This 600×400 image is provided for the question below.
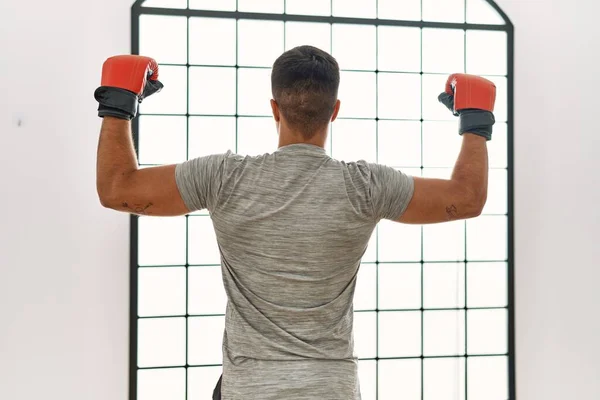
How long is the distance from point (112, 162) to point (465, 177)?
2.85ft

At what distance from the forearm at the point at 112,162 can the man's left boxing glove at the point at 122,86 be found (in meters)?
0.04

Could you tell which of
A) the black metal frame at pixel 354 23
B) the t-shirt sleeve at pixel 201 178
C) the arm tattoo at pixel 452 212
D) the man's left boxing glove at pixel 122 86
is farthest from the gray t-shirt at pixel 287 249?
the black metal frame at pixel 354 23

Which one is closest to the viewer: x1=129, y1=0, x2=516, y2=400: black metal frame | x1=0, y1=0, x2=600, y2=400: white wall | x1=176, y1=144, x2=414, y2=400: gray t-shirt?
x1=176, y1=144, x2=414, y2=400: gray t-shirt

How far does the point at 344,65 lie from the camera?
271 cm

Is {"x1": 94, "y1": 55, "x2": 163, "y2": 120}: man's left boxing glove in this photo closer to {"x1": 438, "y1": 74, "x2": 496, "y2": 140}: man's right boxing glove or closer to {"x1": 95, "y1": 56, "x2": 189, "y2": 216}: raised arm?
{"x1": 95, "y1": 56, "x2": 189, "y2": 216}: raised arm

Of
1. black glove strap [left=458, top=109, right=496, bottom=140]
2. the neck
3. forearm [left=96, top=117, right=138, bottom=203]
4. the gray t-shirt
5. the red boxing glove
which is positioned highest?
the red boxing glove
